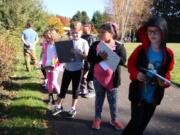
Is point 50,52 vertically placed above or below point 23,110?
above

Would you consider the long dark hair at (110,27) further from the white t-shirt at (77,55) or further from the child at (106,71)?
the white t-shirt at (77,55)

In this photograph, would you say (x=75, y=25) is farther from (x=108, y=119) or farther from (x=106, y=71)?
(x=108, y=119)

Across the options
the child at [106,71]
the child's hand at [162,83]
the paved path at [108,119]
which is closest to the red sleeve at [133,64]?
the child's hand at [162,83]

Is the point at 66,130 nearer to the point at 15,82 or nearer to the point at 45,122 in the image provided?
the point at 45,122

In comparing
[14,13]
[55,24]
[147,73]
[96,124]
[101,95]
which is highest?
[14,13]

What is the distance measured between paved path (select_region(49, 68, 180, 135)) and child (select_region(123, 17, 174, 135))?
2.13 meters

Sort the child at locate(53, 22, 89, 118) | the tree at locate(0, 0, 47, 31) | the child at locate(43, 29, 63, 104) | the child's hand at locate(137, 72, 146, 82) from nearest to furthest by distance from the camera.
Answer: the child's hand at locate(137, 72, 146, 82) → the child at locate(53, 22, 89, 118) → the child at locate(43, 29, 63, 104) → the tree at locate(0, 0, 47, 31)

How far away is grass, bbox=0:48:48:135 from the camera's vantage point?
24.5ft

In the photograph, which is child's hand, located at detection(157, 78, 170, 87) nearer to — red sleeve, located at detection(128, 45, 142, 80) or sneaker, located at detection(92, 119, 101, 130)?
red sleeve, located at detection(128, 45, 142, 80)

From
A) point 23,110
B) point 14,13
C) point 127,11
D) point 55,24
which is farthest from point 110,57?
point 127,11

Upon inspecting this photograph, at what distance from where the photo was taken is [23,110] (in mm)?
8875

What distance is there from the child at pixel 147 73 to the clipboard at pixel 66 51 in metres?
3.04

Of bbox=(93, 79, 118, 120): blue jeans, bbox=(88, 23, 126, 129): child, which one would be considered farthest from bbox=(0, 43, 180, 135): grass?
bbox=(88, 23, 126, 129): child

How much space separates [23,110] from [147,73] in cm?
382
